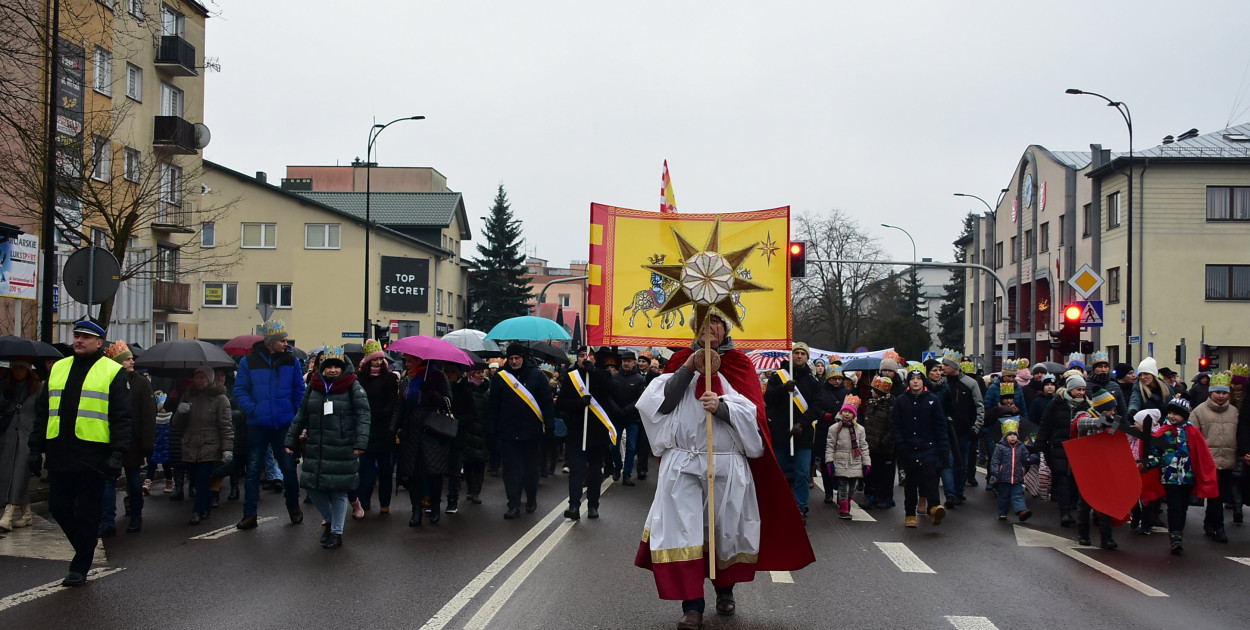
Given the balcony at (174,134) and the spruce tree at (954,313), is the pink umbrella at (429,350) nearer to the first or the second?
the balcony at (174,134)

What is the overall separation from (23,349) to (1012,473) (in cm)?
1067

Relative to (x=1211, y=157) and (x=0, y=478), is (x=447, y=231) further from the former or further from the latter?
(x=0, y=478)

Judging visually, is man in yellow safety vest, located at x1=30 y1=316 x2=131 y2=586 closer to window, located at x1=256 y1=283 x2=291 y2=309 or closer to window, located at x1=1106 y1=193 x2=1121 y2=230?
window, located at x1=1106 y1=193 x2=1121 y2=230

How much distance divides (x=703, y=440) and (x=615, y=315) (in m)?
4.40

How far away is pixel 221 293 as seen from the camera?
2233 inches

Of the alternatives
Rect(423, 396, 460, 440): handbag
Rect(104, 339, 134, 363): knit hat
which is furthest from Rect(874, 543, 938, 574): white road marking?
Rect(104, 339, 134, 363): knit hat

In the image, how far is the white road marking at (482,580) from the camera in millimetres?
7035

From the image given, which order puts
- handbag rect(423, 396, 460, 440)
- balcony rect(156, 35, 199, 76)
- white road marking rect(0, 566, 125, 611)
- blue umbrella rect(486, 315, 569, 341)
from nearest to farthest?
white road marking rect(0, 566, 125, 611) < handbag rect(423, 396, 460, 440) < blue umbrella rect(486, 315, 569, 341) < balcony rect(156, 35, 199, 76)

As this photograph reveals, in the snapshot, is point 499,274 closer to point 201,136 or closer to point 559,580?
point 201,136

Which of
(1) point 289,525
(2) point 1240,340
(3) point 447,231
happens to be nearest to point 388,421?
(1) point 289,525

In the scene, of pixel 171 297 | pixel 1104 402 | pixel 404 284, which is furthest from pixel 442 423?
pixel 404 284

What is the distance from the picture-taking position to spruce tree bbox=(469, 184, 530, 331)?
71.8 m

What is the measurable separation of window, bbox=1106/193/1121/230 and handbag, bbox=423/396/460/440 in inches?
1590

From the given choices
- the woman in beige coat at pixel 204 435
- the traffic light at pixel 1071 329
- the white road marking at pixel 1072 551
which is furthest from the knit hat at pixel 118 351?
the traffic light at pixel 1071 329
